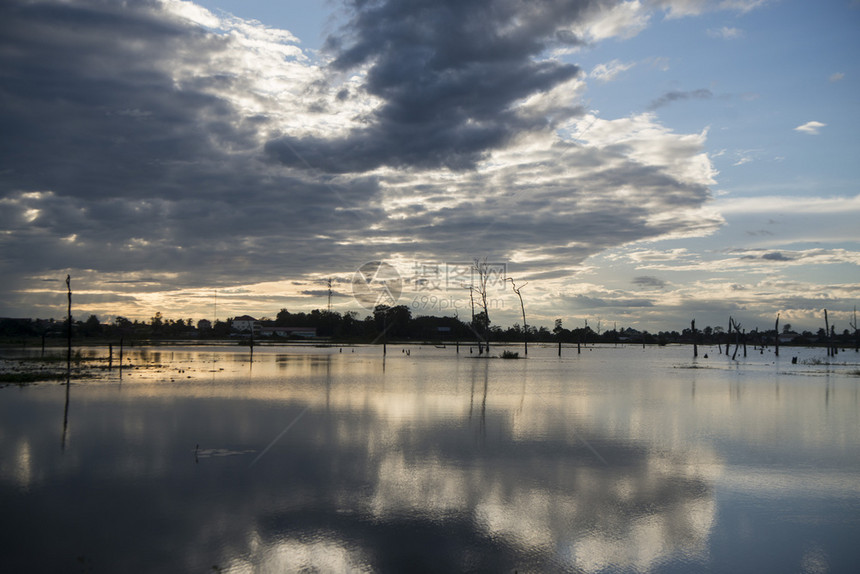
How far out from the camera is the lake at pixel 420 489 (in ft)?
24.2

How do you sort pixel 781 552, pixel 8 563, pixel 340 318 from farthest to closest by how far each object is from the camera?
pixel 340 318 → pixel 781 552 → pixel 8 563

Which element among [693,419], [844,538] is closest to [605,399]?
[693,419]

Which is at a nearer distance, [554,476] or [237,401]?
[554,476]

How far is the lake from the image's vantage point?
7379 mm

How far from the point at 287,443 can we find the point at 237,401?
29.7ft

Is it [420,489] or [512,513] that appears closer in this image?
[512,513]

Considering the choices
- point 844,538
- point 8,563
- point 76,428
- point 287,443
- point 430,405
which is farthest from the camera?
point 430,405

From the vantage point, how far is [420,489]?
33.5 feet

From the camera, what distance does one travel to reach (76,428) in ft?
52.6

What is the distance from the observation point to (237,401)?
22.4 m

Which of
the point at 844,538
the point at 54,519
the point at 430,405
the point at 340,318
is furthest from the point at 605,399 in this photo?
the point at 340,318

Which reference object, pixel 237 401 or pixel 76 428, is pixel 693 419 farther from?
pixel 76 428

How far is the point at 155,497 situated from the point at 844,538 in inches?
403

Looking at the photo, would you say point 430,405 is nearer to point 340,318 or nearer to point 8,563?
point 8,563
